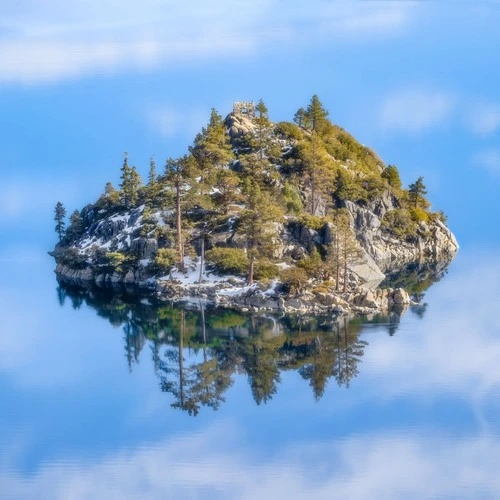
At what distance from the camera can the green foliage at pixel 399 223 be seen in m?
116

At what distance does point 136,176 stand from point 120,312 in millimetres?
27151

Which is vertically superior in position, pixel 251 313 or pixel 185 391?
pixel 251 313

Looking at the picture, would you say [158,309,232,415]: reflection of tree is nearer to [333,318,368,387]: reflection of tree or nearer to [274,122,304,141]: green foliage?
[333,318,368,387]: reflection of tree

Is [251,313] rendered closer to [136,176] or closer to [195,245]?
[195,245]

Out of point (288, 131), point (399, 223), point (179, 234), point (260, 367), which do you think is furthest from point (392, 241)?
point (260, 367)

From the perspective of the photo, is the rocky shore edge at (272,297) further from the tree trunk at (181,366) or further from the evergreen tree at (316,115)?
the evergreen tree at (316,115)

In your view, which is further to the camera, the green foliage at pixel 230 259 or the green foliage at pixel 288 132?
the green foliage at pixel 288 132

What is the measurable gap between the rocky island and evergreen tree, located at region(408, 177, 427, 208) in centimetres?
14

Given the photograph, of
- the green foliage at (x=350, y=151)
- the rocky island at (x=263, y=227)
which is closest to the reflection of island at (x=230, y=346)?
the rocky island at (x=263, y=227)

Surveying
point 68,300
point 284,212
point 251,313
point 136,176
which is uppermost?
point 136,176

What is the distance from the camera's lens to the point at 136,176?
114 metres

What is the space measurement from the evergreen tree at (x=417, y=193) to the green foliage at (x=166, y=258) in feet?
129

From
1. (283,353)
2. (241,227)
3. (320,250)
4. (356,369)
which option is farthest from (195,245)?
(356,369)

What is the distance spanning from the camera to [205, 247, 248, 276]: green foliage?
93938 mm
